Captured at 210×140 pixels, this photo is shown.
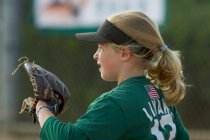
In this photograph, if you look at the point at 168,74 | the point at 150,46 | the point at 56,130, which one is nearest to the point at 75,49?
the point at 168,74

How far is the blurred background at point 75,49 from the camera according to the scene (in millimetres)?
8492

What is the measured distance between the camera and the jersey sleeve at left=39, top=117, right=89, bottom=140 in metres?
3.68

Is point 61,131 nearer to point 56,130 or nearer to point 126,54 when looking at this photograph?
point 56,130

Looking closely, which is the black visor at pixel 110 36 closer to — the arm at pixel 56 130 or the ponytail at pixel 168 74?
the ponytail at pixel 168 74

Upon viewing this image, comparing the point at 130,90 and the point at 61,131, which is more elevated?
the point at 130,90

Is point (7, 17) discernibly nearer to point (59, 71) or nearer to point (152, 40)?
point (59, 71)

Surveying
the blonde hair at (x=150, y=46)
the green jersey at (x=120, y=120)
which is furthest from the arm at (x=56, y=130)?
the blonde hair at (x=150, y=46)

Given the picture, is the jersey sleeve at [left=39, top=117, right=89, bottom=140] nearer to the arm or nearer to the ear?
the arm

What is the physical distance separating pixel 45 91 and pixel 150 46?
1.88 ft

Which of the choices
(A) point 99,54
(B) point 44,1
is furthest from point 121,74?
(B) point 44,1

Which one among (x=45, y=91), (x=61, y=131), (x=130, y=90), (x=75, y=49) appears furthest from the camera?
(x=75, y=49)

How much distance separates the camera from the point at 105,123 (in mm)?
3705

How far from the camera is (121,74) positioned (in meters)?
3.94

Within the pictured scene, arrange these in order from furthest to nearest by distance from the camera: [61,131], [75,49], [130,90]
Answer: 1. [75,49]
2. [130,90]
3. [61,131]
